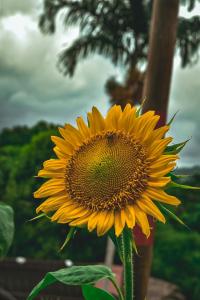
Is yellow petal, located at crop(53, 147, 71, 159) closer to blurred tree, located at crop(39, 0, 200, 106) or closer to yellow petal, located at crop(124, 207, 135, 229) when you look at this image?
yellow petal, located at crop(124, 207, 135, 229)

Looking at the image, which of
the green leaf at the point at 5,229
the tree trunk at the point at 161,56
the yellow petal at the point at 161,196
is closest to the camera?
the yellow petal at the point at 161,196

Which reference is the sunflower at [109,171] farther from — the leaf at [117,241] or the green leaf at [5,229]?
the green leaf at [5,229]

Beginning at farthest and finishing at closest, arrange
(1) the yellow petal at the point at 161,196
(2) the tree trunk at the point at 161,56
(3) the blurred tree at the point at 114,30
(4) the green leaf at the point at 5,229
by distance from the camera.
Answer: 1. (3) the blurred tree at the point at 114,30
2. (2) the tree trunk at the point at 161,56
3. (4) the green leaf at the point at 5,229
4. (1) the yellow petal at the point at 161,196

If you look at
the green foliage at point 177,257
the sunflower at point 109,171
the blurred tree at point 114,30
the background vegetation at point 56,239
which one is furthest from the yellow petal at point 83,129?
the blurred tree at point 114,30

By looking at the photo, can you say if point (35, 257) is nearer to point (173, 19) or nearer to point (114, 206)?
point (173, 19)

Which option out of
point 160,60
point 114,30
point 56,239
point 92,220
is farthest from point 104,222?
point 114,30

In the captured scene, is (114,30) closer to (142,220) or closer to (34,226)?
(34,226)

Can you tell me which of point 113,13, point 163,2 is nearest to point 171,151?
point 163,2

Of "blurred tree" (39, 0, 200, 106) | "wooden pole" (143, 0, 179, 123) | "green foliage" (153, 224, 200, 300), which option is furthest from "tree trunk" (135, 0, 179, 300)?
"blurred tree" (39, 0, 200, 106)
